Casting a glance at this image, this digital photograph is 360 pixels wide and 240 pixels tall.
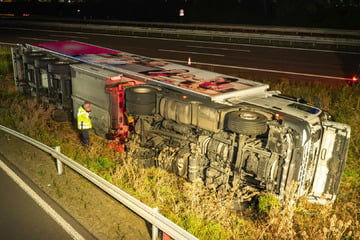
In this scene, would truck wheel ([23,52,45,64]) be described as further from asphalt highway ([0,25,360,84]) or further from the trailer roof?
asphalt highway ([0,25,360,84])

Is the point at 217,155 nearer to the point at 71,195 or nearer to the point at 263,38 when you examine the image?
the point at 71,195

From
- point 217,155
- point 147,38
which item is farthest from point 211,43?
point 217,155

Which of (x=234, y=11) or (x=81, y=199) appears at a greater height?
(x=234, y=11)

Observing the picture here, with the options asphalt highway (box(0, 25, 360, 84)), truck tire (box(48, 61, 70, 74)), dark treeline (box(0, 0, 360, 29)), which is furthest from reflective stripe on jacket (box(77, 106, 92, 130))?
dark treeline (box(0, 0, 360, 29))

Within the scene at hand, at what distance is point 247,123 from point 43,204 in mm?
3697

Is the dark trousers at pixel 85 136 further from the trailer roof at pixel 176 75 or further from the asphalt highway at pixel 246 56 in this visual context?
the asphalt highway at pixel 246 56

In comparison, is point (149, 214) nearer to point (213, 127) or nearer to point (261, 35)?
point (213, 127)

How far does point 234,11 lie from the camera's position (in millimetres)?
41344

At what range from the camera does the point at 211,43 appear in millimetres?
25078

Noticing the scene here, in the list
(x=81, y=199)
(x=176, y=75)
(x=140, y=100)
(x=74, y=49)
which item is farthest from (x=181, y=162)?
(x=74, y=49)

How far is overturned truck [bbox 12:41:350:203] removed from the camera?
6062 millimetres

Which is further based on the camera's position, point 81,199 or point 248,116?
point 248,116

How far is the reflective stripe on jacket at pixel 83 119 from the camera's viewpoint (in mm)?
8789

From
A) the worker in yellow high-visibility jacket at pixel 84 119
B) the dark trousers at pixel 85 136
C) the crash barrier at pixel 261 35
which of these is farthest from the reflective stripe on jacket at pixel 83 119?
the crash barrier at pixel 261 35
